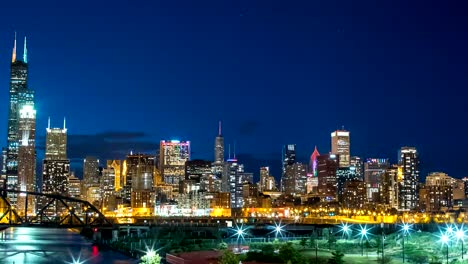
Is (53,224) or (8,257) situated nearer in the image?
(53,224)

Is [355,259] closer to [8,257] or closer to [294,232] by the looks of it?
[8,257]

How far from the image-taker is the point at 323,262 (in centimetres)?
6694

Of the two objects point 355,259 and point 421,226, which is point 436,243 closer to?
point 355,259

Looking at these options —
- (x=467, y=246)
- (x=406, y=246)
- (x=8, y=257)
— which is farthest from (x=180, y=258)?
(x=8, y=257)

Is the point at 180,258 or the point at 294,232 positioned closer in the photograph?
the point at 180,258

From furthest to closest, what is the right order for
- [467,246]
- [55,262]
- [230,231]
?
[230,231]
[55,262]
[467,246]

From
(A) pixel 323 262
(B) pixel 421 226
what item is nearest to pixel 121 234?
(B) pixel 421 226

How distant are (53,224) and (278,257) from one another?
→ 31875mm

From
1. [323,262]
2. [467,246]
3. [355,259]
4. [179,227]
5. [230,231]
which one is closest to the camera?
[323,262]

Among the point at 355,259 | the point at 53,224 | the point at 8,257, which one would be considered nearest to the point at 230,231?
the point at 8,257

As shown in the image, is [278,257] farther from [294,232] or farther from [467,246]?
[294,232]

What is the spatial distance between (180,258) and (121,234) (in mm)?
116370

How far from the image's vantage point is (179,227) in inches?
7170

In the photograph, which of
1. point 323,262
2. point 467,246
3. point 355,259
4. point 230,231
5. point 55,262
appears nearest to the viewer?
point 323,262
